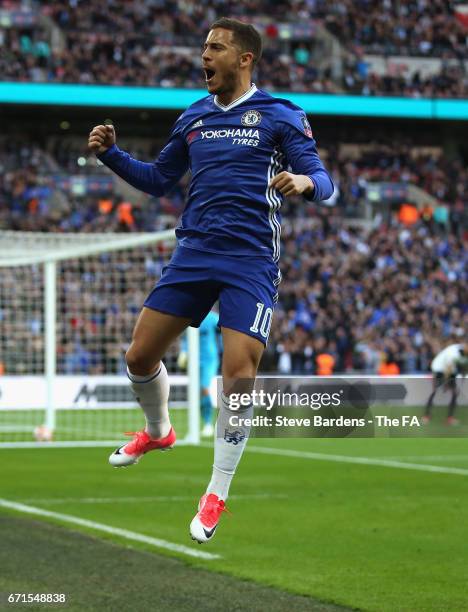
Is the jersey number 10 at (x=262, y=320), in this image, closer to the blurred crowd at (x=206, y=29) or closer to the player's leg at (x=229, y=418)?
the player's leg at (x=229, y=418)

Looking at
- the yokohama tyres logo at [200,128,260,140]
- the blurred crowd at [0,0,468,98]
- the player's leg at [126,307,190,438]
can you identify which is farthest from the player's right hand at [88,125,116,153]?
the blurred crowd at [0,0,468,98]

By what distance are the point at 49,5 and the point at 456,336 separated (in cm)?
1919

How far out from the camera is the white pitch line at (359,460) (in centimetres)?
1501

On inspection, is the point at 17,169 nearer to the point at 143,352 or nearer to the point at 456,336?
the point at 456,336

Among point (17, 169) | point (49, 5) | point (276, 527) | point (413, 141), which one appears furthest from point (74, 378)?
point (413, 141)

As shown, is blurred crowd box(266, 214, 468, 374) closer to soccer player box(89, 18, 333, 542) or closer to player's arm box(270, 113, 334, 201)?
soccer player box(89, 18, 333, 542)

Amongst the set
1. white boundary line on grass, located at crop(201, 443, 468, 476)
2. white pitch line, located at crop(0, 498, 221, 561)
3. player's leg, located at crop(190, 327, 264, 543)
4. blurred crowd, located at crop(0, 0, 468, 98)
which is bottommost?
white boundary line on grass, located at crop(201, 443, 468, 476)

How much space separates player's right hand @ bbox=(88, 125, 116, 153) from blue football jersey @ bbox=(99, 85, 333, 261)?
52cm

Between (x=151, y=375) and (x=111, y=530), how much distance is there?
13.7ft

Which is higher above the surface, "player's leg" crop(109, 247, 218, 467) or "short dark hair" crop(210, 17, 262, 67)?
"short dark hair" crop(210, 17, 262, 67)

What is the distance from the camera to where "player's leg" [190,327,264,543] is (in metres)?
6.04

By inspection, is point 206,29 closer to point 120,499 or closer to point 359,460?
point 359,460

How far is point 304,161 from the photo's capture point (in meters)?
6.09

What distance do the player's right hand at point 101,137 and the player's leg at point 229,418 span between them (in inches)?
49.6
